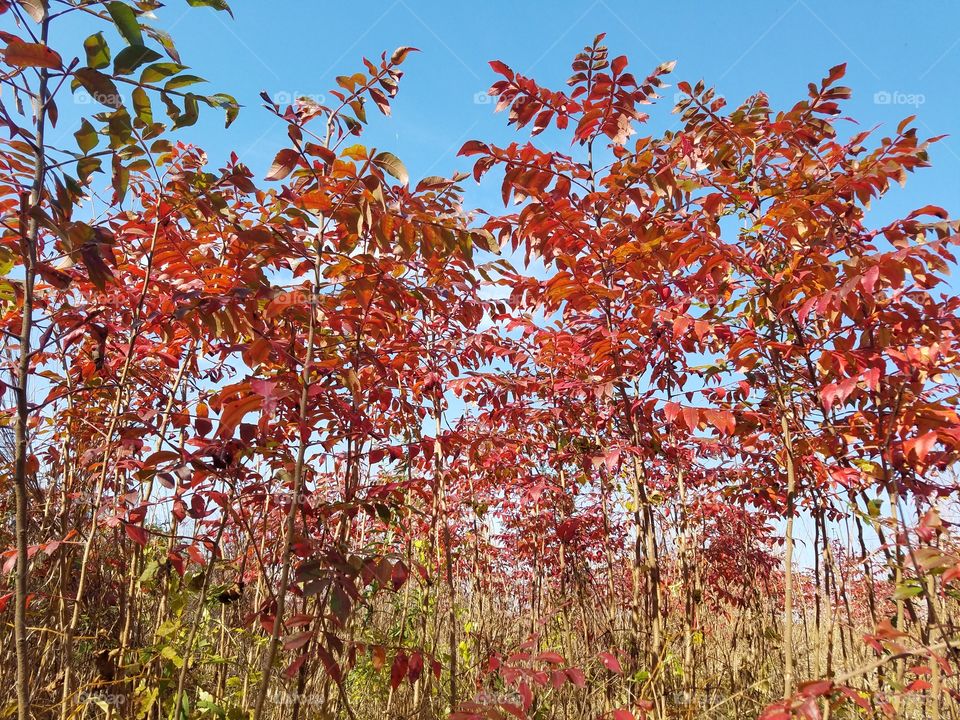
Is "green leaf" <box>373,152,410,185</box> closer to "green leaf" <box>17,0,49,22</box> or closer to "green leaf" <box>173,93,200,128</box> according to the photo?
"green leaf" <box>173,93,200,128</box>

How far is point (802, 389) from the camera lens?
8.46 ft

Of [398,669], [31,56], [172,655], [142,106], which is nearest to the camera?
[31,56]

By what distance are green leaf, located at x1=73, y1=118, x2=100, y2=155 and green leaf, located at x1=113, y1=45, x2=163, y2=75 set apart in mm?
164

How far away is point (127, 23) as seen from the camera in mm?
1292

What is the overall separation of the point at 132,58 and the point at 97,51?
0.09 meters

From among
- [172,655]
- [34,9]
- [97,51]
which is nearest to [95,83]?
[97,51]

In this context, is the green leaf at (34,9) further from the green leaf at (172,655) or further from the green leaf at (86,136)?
the green leaf at (172,655)

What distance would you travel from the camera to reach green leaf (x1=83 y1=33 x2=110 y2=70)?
1.29 m

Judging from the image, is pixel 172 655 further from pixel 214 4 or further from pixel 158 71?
pixel 214 4

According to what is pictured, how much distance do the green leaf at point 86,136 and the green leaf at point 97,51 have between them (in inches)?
5.4

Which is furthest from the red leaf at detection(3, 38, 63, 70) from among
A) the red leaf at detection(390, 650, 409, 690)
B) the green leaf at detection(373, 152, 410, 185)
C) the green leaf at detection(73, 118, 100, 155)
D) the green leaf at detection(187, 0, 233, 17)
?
the red leaf at detection(390, 650, 409, 690)

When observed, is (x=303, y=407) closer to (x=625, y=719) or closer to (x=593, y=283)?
(x=593, y=283)

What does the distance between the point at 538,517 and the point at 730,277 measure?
257cm

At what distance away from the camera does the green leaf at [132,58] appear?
127 cm
